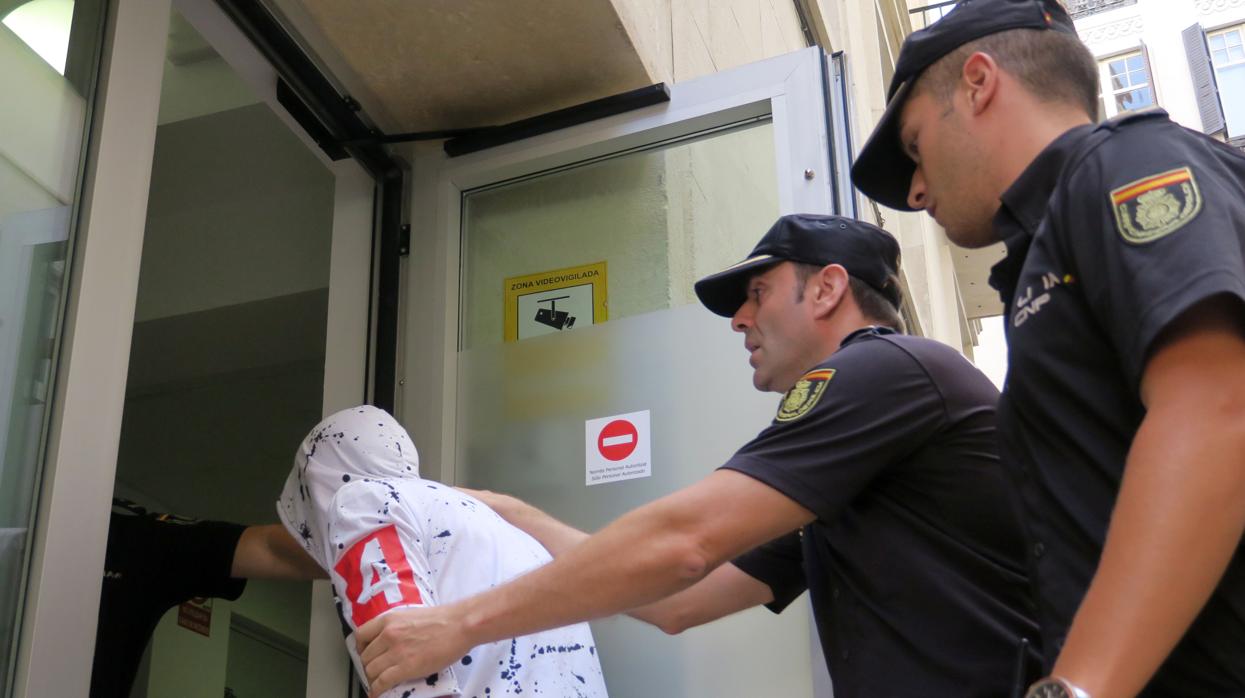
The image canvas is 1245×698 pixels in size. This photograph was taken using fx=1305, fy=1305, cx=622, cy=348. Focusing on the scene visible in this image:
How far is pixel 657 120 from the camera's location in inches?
147

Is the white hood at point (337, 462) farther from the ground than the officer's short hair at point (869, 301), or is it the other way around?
the officer's short hair at point (869, 301)

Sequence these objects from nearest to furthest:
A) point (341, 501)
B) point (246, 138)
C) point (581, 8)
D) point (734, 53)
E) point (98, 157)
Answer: point (341, 501), point (98, 157), point (581, 8), point (246, 138), point (734, 53)

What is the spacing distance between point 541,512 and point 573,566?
44.2 inches

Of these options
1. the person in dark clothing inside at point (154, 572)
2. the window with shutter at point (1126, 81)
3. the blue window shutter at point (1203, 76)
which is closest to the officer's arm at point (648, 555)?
the person in dark clothing inside at point (154, 572)

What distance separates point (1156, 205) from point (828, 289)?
1318 mm

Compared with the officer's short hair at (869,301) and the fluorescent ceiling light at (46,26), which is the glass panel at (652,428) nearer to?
the officer's short hair at (869,301)

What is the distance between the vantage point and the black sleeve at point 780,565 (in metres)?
2.80

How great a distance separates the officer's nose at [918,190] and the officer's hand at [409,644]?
109cm

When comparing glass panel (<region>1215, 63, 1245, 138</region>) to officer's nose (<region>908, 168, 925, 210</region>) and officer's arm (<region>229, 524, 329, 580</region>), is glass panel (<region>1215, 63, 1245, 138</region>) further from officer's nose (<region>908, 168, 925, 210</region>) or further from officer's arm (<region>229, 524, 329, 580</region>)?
officer's nose (<region>908, 168, 925, 210</region>)

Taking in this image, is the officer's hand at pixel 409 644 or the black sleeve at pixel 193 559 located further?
the black sleeve at pixel 193 559

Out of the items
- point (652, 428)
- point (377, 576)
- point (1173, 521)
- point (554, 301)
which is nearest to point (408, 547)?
point (377, 576)

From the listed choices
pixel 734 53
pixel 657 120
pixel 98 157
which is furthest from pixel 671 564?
pixel 734 53

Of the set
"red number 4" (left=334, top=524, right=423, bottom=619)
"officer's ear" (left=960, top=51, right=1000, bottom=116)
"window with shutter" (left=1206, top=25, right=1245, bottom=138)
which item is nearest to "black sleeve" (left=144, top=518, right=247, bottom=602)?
"red number 4" (left=334, top=524, right=423, bottom=619)

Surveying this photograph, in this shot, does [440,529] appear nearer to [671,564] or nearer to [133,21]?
[671,564]
